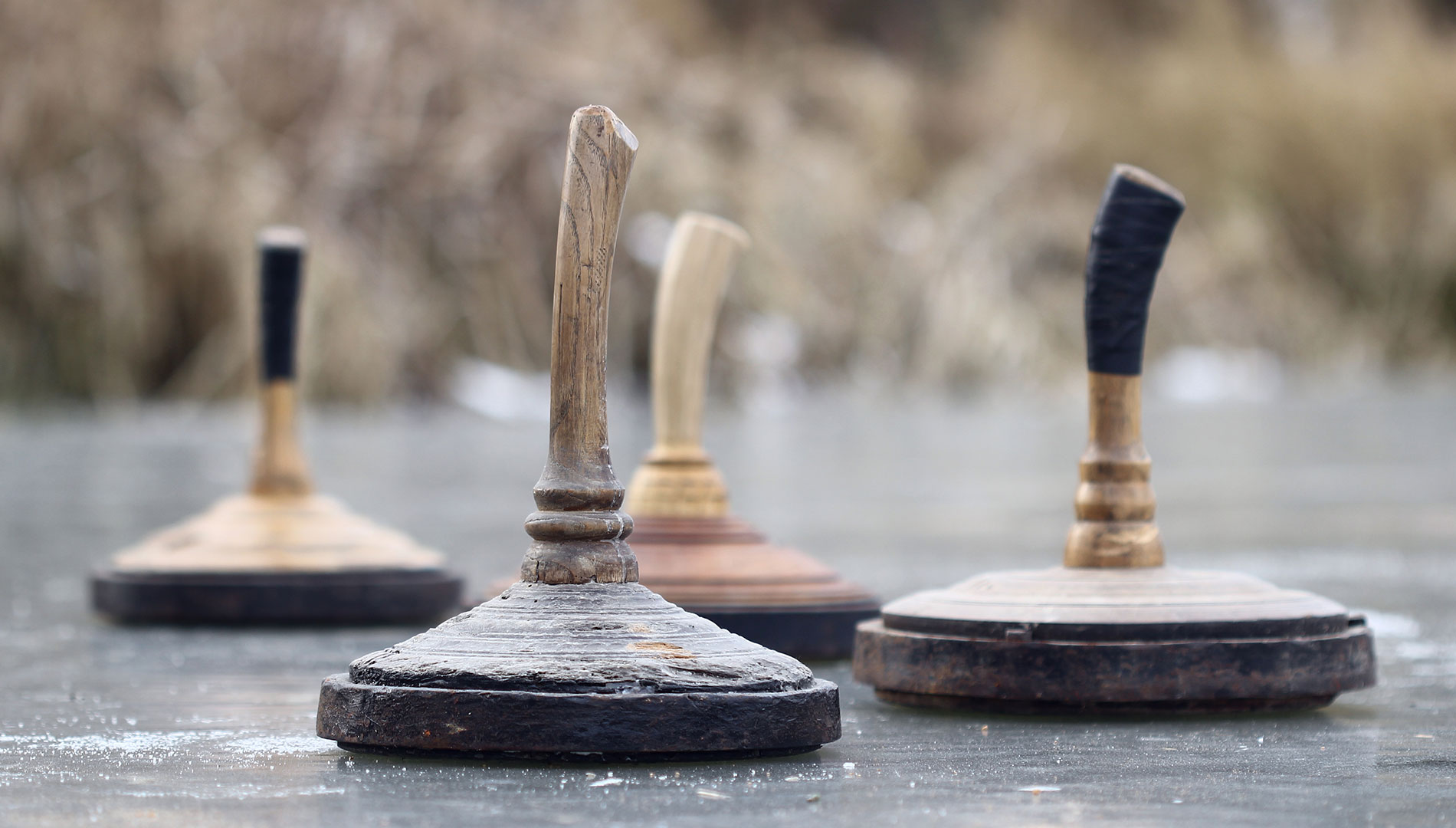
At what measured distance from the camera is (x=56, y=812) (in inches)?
47.6

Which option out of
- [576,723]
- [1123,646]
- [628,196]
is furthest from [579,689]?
[628,196]

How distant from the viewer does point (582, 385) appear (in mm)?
1481

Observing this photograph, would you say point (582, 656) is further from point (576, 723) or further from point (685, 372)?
point (685, 372)

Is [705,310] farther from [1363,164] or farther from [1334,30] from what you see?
[1334,30]

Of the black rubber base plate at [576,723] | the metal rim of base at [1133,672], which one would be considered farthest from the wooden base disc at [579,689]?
the metal rim of base at [1133,672]

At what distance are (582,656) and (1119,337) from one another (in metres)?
0.69

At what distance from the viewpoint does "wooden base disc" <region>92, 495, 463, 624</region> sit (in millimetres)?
2686

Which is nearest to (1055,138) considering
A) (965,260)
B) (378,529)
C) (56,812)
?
(965,260)

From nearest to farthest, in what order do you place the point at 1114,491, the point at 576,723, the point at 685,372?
Answer: the point at 576,723
the point at 1114,491
the point at 685,372

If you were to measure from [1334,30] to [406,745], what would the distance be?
101 feet

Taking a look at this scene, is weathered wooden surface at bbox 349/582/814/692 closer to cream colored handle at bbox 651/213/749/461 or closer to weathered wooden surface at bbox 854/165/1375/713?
weathered wooden surface at bbox 854/165/1375/713

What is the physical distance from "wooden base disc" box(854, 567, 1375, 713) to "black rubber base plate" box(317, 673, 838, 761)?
33 centimetres

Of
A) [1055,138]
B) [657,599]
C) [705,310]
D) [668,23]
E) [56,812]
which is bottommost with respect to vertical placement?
[56,812]

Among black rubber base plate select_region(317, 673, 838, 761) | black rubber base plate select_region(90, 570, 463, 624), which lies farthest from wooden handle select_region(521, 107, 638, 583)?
black rubber base plate select_region(90, 570, 463, 624)
